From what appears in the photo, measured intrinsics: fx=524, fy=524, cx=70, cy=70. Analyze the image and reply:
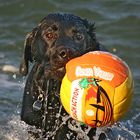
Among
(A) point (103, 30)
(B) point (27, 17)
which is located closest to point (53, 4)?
(B) point (27, 17)

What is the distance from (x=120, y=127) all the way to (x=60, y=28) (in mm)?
1558

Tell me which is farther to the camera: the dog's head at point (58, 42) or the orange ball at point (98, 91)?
the dog's head at point (58, 42)

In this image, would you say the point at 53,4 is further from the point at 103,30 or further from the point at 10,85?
the point at 10,85

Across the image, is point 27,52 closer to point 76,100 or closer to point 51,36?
point 51,36

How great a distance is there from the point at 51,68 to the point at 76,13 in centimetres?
522

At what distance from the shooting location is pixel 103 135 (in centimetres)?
498

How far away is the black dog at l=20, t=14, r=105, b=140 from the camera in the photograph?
4801 millimetres

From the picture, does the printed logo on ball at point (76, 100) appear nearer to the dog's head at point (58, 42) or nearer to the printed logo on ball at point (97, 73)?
the printed logo on ball at point (97, 73)

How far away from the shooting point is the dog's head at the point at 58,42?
463 cm

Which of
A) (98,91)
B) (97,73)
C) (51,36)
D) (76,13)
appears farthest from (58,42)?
(76,13)

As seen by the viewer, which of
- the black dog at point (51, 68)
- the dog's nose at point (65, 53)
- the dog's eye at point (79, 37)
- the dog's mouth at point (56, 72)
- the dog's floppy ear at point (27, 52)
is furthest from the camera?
the dog's floppy ear at point (27, 52)

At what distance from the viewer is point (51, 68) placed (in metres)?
4.71

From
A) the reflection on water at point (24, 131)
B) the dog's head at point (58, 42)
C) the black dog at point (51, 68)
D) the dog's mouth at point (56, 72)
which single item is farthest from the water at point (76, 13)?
the dog's mouth at point (56, 72)

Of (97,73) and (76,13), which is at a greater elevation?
(76,13)
